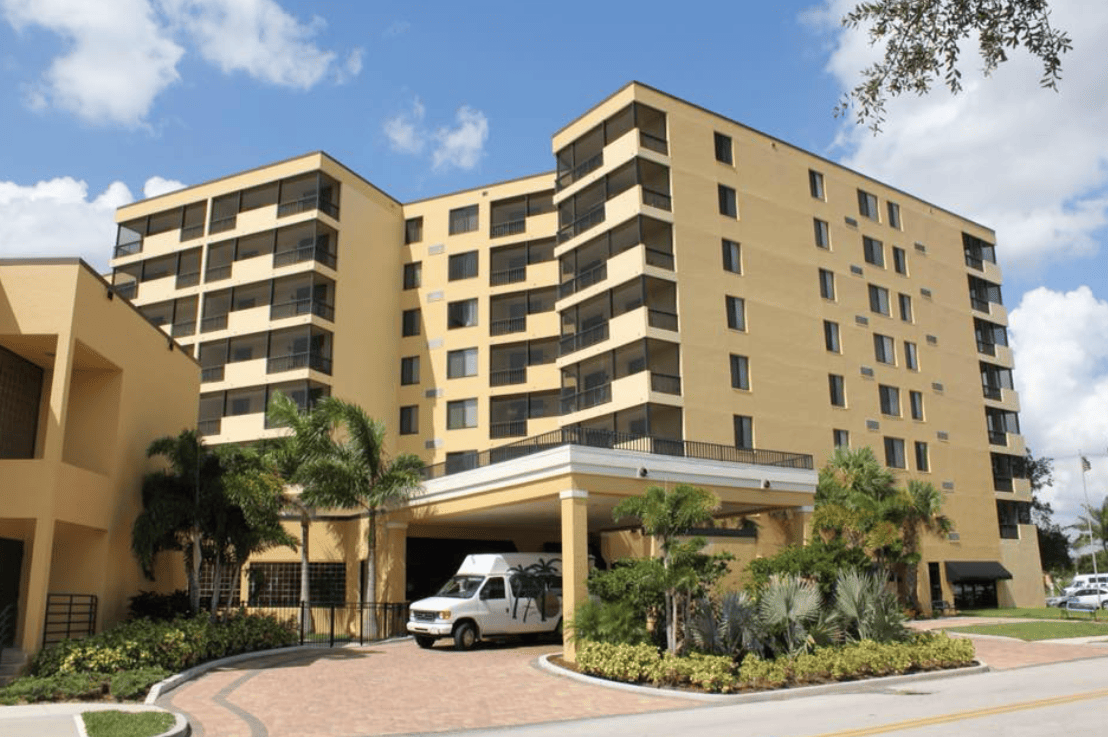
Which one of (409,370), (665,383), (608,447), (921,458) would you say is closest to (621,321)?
(665,383)

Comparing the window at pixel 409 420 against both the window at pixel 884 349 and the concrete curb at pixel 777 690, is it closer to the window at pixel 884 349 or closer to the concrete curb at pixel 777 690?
the window at pixel 884 349

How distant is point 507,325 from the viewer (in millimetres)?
45094

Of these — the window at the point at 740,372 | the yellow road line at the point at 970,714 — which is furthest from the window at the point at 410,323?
the yellow road line at the point at 970,714

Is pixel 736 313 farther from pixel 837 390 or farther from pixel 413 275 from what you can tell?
pixel 413 275

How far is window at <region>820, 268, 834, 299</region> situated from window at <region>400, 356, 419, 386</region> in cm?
1966

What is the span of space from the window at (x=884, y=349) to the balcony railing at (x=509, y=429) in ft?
54.8

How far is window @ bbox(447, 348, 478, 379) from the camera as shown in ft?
148

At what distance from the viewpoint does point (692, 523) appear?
1995 centimetres

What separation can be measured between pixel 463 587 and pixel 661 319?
46.3ft

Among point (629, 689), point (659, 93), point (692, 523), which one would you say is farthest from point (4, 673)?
point (659, 93)

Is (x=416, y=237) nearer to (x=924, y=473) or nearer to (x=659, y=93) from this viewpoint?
(x=659, y=93)

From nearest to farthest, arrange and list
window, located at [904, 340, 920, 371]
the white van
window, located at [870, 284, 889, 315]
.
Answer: the white van
window, located at [870, 284, 889, 315]
window, located at [904, 340, 920, 371]

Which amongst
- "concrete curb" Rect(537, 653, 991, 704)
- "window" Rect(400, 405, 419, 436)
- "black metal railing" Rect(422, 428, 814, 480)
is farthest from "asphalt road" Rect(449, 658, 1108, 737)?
"window" Rect(400, 405, 419, 436)

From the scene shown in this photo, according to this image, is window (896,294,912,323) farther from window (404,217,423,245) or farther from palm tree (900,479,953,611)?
window (404,217,423,245)
